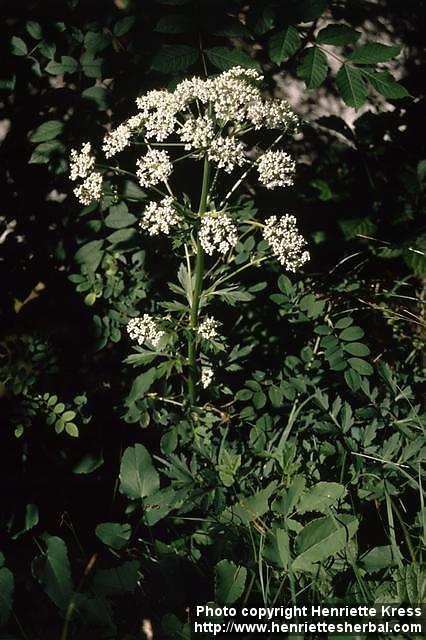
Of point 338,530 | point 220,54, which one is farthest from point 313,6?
point 338,530

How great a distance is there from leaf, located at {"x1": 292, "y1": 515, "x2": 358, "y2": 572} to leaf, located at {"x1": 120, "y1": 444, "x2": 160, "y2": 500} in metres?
0.42

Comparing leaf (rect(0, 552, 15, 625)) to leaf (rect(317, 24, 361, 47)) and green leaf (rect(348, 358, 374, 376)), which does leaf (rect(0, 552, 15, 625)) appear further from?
leaf (rect(317, 24, 361, 47))

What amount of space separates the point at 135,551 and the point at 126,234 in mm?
1116

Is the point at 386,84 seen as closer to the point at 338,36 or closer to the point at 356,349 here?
the point at 338,36

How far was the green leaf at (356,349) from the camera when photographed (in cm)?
191

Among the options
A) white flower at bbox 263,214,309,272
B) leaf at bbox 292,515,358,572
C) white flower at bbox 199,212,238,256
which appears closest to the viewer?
leaf at bbox 292,515,358,572

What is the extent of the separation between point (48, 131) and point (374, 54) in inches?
44.6

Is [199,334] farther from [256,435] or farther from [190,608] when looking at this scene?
[190,608]

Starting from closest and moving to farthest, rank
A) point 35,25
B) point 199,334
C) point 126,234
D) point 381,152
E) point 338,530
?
point 338,530
point 199,334
point 35,25
point 126,234
point 381,152

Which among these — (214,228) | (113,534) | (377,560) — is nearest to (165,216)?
(214,228)

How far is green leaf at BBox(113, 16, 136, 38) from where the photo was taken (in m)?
2.02

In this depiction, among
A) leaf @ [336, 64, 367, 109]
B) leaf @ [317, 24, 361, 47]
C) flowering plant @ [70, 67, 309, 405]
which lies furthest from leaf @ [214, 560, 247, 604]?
leaf @ [317, 24, 361, 47]

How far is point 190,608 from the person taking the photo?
5.07 feet

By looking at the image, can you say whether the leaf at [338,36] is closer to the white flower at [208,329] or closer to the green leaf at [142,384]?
the white flower at [208,329]
